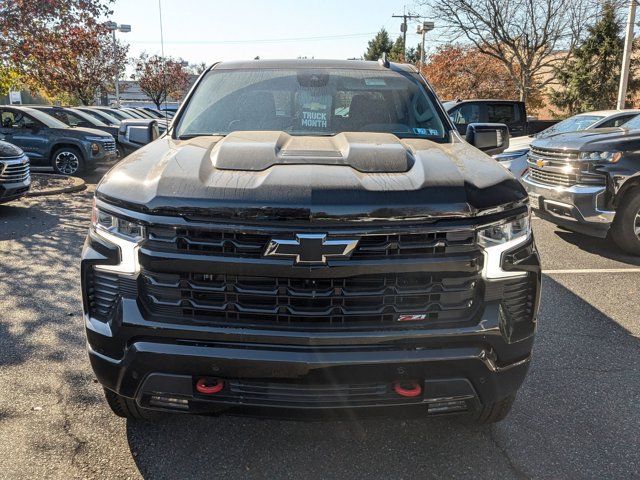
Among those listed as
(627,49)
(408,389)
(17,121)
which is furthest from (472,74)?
(408,389)

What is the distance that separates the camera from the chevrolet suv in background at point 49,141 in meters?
12.9

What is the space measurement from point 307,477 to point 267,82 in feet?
7.99

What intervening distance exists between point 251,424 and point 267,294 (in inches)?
43.4

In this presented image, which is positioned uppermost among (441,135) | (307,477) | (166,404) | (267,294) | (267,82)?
(267,82)

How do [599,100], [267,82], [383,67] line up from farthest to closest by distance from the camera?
1. [599,100]
2. [383,67]
3. [267,82]

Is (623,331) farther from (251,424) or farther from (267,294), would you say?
(267,294)

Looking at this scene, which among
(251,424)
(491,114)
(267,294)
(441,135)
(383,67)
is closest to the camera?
(267,294)

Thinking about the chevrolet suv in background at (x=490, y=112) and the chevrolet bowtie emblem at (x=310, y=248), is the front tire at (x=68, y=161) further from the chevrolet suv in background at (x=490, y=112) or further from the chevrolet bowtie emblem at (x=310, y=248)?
the chevrolet bowtie emblem at (x=310, y=248)

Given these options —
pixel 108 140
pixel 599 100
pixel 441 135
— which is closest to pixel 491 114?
pixel 108 140

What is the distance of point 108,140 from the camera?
13695 mm

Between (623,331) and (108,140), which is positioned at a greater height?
(108,140)

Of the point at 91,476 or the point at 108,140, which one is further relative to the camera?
the point at 108,140

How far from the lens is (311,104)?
11.6 feet

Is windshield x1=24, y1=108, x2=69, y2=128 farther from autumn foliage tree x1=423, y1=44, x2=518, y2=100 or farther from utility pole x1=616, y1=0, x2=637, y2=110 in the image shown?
autumn foliage tree x1=423, y1=44, x2=518, y2=100
